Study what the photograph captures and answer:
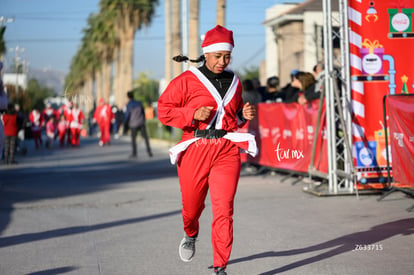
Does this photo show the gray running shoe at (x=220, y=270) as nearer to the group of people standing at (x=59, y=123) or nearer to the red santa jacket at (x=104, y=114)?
the group of people standing at (x=59, y=123)

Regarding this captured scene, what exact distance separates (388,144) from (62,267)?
6.58 metres

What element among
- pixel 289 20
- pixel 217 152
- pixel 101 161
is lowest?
pixel 101 161

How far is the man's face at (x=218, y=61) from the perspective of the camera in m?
6.12

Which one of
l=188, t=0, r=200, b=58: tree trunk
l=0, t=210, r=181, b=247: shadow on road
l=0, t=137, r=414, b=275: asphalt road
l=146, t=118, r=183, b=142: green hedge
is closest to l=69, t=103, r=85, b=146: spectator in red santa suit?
l=146, t=118, r=183, b=142: green hedge

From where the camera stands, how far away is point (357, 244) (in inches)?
296

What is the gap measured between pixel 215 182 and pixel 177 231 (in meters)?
2.91

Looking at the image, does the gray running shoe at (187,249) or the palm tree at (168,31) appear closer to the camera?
the gray running shoe at (187,249)

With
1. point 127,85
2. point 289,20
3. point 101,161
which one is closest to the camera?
point 101,161

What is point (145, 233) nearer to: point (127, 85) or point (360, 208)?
point (360, 208)

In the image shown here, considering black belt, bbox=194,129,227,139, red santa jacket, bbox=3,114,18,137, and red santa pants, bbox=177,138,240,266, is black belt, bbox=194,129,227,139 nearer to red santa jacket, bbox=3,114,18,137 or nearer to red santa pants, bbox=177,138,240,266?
red santa pants, bbox=177,138,240,266

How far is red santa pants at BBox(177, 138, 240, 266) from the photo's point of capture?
582 centimetres

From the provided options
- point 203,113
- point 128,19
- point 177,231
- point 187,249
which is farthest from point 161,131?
point 203,113

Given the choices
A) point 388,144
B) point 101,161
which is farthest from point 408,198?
point 101,161

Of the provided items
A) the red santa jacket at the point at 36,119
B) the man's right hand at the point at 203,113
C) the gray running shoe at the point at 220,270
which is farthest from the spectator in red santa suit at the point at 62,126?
the gray running shoe at the point at 220,270
